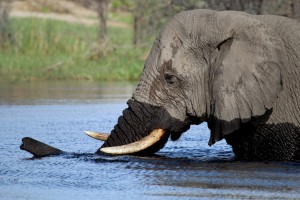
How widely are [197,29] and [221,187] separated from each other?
5.30 feet

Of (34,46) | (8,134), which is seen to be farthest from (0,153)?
(34,46)

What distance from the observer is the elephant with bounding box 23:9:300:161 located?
8.86 meters

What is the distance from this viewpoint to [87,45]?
22.0 meters

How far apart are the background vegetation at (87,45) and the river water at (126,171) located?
5.63 metres

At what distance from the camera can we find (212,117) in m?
8.98

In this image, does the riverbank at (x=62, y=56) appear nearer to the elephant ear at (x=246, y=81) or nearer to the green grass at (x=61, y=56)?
the green grass at (x=61, y=56)

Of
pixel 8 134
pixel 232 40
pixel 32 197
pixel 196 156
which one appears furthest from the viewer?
pixel 8 134

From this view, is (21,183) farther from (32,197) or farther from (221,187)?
(221,187)

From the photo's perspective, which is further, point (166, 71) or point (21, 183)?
point (166, 71)

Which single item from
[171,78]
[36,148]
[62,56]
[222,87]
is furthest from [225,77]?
[62,56]

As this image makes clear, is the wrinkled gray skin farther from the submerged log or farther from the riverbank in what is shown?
the riverbank

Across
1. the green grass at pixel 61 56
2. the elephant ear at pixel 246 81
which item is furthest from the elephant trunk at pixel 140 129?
the green grass at pixel 61 56

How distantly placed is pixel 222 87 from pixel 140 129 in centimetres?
77

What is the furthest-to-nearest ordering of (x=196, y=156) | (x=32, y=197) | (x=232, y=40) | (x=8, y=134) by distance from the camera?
Answer: (x=8, y=134), (x=196, y=156), (x=232, y=40), (x=32, y=197)
